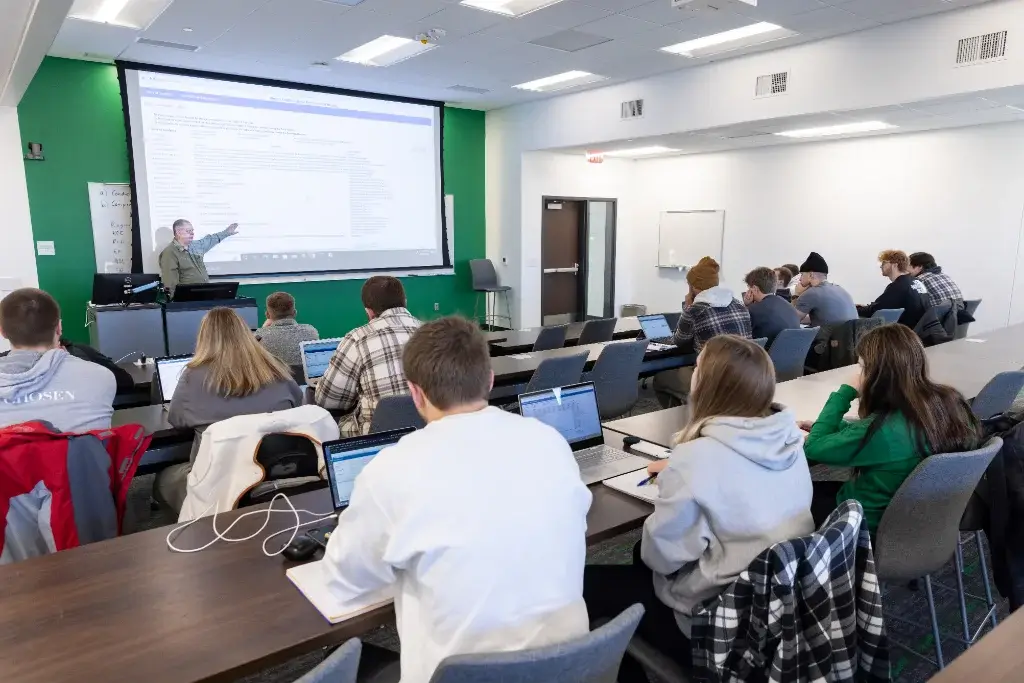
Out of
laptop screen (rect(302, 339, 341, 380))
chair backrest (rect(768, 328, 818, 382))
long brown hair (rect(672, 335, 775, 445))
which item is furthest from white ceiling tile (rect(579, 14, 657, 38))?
long brown hair (rect(672, 335, 775, 445))

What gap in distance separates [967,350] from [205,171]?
6858 mm

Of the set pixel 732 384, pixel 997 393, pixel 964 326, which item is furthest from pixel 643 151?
pixel 732 384

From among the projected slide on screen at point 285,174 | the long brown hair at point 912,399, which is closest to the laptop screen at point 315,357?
the long brown hair at point 912,399

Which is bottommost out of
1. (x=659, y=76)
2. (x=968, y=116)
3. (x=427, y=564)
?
(x=427, y=564)

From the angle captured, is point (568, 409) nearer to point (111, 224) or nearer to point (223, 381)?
point (223, 381)

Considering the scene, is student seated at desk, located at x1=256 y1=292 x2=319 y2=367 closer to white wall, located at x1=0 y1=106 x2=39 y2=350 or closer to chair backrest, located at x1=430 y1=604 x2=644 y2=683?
chair backrest, located at x1=430 y1=604 x2=644 y2=683

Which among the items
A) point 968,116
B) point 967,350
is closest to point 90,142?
point 967,350

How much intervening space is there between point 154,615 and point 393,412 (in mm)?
1493

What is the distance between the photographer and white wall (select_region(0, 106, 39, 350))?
6.09m

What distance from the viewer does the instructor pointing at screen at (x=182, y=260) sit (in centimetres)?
644

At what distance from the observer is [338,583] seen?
4.31 feet

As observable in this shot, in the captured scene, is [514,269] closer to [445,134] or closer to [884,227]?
[445,134]

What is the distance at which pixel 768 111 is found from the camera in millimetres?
6141

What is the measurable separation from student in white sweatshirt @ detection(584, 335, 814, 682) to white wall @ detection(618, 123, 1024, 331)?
22.1 ft
